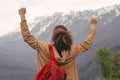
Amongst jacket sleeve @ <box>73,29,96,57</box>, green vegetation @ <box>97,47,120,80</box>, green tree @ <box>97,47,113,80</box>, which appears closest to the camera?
jacket sleeve @ <box>73,29,96,57</box>

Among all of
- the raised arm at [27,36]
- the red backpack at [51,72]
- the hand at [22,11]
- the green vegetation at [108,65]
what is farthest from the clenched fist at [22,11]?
the green vegetation at [108,65]

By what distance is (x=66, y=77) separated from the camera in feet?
30.4

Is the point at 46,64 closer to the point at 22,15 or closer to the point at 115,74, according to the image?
the point at 22,15

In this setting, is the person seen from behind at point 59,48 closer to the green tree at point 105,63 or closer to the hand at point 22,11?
the hand at point 22,11

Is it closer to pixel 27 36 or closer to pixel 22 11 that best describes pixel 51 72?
pixel 27 36

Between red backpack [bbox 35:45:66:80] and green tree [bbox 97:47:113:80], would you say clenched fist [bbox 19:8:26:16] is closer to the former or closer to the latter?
red backpack [bbox 35:45:66:80]

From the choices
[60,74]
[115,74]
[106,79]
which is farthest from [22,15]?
[115,74]

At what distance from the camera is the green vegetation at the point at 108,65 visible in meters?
96.8

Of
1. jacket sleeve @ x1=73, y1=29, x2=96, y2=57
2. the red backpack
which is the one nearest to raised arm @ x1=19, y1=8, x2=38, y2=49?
the red backpack

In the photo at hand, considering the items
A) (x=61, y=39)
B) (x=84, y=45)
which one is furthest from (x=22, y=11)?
(x=84, y=45)

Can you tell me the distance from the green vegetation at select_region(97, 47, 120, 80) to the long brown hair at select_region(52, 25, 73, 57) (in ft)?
265

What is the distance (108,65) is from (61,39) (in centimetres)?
9961

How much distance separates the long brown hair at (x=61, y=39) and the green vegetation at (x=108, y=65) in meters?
80.7

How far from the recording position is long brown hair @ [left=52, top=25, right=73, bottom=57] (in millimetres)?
9344
